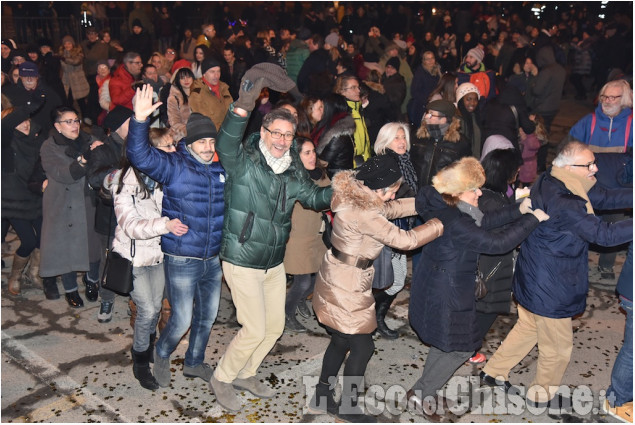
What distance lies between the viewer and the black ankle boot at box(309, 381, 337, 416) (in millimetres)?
5156

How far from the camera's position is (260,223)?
4852mm

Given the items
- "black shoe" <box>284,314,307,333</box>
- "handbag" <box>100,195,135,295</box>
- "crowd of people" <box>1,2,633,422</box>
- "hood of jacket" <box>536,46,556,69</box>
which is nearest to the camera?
"crowd of people" <box>1,2,633,422</box>

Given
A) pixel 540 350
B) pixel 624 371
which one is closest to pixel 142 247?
pixel 540 350

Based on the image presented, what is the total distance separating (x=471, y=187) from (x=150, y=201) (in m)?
2.43

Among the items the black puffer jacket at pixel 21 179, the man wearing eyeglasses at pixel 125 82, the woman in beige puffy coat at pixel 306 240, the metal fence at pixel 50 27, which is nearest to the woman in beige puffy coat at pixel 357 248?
the woman in beige puffy coat at pixel 306 240

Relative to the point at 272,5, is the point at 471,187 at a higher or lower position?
lower

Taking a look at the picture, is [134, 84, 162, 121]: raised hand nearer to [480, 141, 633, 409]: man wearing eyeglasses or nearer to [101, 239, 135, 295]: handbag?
[101, 239, 135, 295]: handbag

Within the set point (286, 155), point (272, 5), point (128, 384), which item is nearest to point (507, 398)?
point (286, 155)

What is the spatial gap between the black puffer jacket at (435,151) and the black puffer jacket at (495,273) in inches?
54.1

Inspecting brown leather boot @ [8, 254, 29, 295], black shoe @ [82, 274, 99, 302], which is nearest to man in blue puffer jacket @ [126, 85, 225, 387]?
black shoe @ [82, 274, 99, 302]

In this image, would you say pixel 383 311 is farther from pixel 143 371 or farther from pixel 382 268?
pixel 143 371

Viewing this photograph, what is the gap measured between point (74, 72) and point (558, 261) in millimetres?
11152

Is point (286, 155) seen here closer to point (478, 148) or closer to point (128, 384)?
point (128, 384)

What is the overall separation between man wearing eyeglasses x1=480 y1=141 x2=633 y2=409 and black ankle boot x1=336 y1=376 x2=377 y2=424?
1.32 metres
